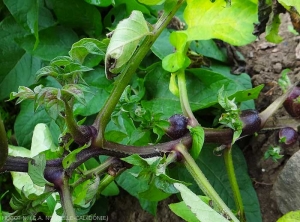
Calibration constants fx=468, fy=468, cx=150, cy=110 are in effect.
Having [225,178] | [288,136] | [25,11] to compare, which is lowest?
[225,178]

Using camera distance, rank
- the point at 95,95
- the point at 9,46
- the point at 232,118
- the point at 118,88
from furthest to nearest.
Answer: the point at 9,46 < the point at 95,95 < the point at 232,118 < the point at 118,88

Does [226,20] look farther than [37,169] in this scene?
Yes

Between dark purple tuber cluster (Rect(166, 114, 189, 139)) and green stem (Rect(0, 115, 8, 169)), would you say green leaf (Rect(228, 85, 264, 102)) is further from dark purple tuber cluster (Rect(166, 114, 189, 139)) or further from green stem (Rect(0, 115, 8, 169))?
green stem (Rect(0, 115, 8, 169))

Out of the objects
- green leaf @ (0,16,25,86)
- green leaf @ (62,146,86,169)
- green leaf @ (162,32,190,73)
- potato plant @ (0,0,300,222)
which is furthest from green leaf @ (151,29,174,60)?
green leaf @ (62,146,86,169)

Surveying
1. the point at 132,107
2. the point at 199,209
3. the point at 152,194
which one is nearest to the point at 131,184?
the point at 152,194

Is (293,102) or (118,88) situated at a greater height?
(118,88)

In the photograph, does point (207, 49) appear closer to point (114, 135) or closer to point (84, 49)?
point (114, 135)

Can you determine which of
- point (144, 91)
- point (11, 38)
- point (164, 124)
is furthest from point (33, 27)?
point (164, 124)
